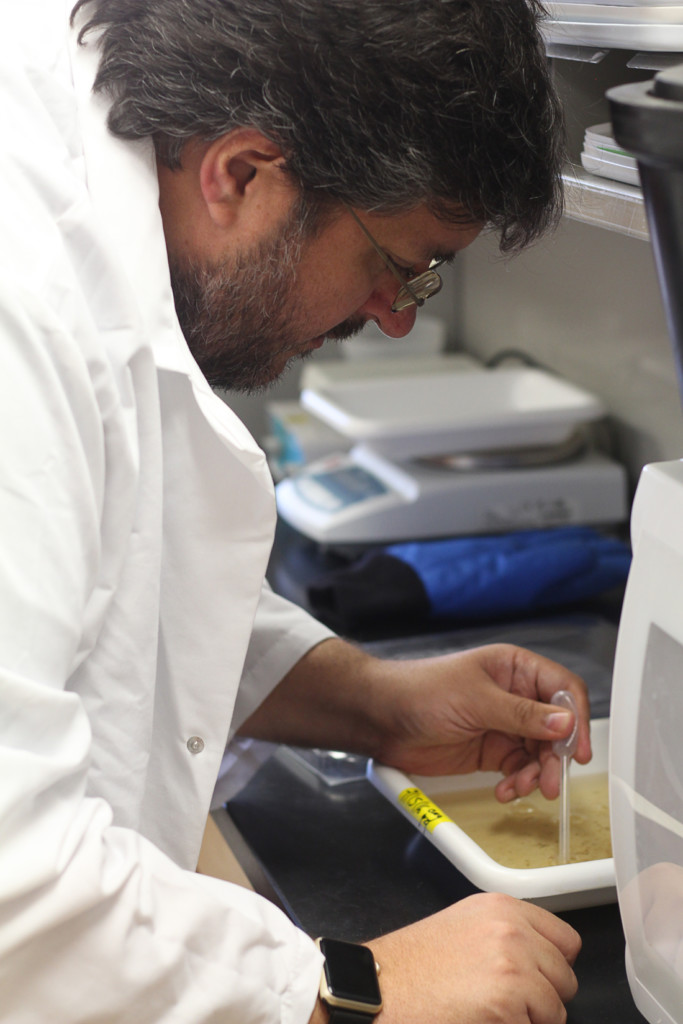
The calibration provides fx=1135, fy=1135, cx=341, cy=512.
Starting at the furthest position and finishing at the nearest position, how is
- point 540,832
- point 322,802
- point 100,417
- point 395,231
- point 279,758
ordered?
point 279,758
point 322,802
point 540,832
point 395,231
point 100,417

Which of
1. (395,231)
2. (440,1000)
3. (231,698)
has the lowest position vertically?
(440,1000)

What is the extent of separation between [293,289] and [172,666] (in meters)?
0.35

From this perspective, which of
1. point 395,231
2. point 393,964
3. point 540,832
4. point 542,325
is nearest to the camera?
point 393,964

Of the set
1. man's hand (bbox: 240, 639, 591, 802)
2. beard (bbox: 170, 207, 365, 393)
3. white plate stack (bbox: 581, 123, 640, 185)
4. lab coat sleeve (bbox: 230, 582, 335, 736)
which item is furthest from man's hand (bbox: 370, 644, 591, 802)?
white plate stack (bbox: 581, 123, 640, 185)

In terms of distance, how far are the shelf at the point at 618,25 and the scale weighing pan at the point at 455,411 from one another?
0.84 meters

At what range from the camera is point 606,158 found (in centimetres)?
103

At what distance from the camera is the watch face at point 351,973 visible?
0.81 meters

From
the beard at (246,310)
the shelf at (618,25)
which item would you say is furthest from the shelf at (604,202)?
the beard at (246,310)

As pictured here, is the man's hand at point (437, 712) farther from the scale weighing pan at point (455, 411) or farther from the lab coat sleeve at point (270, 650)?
the scale weighing pan at point (455, 411)

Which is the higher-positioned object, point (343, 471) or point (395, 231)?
point (395, 231)

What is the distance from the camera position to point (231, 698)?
36.7 inches

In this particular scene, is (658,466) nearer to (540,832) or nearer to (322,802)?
(540,832)

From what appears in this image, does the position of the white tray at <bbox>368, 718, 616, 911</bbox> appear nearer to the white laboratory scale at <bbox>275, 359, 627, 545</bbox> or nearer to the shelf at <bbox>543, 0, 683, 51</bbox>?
the shelf at <bbox>543, 0, 683, 51</bbox>

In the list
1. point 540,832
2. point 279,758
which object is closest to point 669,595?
point 540,832
